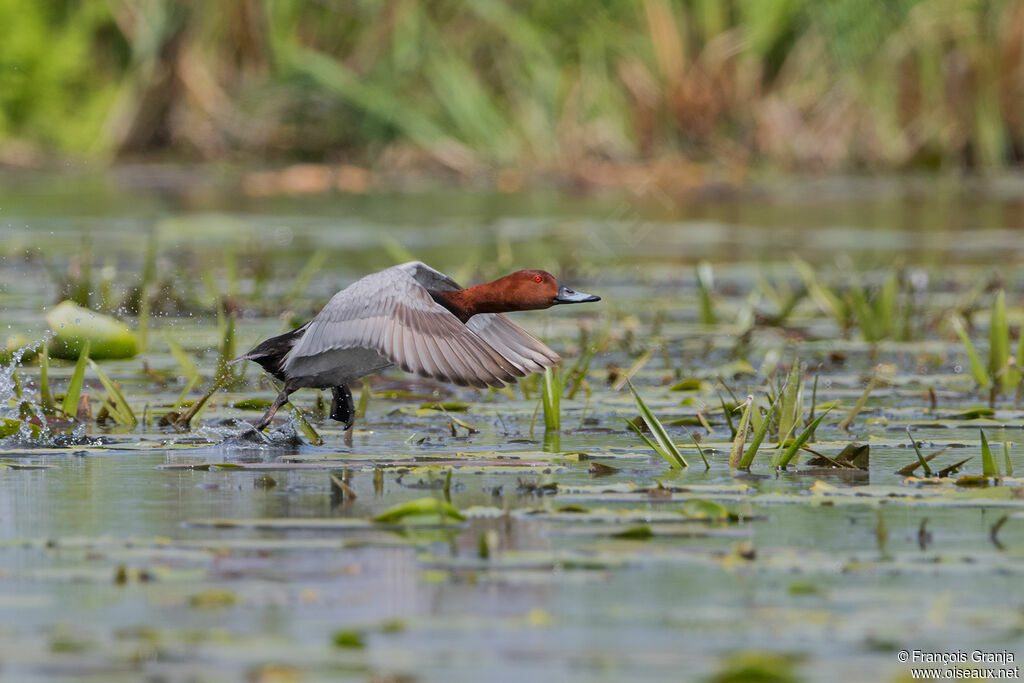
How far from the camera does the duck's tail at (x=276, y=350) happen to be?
6.02 m

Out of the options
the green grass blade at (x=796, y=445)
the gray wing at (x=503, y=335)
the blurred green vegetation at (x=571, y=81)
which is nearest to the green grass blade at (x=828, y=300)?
the gray wing at (x=503, y=335)

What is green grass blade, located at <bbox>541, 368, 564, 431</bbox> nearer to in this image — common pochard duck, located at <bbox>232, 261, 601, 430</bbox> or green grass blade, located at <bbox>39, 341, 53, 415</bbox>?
common pochard duck, located at <bbox>232, 261, 601, 430</bbox>

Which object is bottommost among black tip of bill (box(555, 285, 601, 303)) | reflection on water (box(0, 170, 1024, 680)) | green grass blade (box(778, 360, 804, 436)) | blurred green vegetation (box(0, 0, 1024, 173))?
reflection on water (box(0, 170, 1024, 680))

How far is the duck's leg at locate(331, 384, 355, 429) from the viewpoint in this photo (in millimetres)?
5992

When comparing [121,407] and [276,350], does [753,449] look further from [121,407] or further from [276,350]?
[121,407]

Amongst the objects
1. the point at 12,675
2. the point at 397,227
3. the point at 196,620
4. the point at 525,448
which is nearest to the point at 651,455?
the point at 525,448

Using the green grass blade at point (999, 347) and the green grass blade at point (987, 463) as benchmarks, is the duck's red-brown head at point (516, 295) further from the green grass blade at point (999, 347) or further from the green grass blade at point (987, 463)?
the green grass blade at point (999, 347)

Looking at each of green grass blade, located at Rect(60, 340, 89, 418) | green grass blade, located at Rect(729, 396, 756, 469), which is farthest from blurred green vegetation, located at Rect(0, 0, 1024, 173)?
green grass blade, located at Rect(729, 396, 756, 469)

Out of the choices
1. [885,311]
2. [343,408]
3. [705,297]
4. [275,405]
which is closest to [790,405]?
[343,408]

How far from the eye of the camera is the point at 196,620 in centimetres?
334

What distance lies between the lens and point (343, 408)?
6.01 metres

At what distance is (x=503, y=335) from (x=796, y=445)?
5.03 feet

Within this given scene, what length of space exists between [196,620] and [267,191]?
688 inches

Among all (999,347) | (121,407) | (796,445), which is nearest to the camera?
(796,445)
